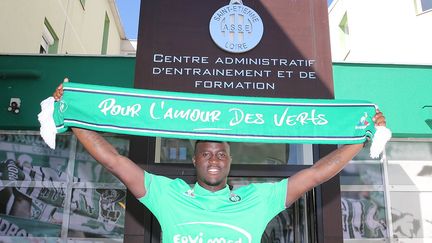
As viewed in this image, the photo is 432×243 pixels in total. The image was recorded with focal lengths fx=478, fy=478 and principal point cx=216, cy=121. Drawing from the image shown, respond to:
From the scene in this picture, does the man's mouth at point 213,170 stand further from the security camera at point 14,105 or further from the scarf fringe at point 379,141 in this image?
the security camera at point 14,105

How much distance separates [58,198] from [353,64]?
4247 mm

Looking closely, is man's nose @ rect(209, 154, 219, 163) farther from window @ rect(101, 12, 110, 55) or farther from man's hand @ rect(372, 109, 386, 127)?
window @ rect(101, 12, 110, 55)

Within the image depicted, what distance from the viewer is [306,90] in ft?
17.1

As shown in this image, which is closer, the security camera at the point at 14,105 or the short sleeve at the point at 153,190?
the short sleeve at the point at 153,190

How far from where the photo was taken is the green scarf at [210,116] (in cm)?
308

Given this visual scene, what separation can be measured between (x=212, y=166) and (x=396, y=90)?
4239mm

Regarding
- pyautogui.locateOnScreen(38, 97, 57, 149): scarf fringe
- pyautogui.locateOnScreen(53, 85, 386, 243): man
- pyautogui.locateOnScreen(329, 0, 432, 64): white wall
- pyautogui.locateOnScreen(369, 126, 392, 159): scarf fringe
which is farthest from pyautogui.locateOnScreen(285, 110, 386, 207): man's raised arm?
pyautogui.locateOnScreen(329, 0, 432, 64): white wall

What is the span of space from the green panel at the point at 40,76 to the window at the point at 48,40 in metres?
4.18

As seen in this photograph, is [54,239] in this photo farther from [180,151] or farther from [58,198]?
[180,151]

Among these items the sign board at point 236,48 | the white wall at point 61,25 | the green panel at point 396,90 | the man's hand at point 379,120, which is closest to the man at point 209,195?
the man's hand at point 379,120

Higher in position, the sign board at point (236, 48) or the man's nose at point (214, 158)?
the sign board at point (236, 48)

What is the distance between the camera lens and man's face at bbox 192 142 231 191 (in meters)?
2.80

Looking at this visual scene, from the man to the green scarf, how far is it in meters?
0.16

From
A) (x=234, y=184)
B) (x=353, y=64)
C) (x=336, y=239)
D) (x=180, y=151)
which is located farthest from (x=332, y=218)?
(x=353, y=64)
